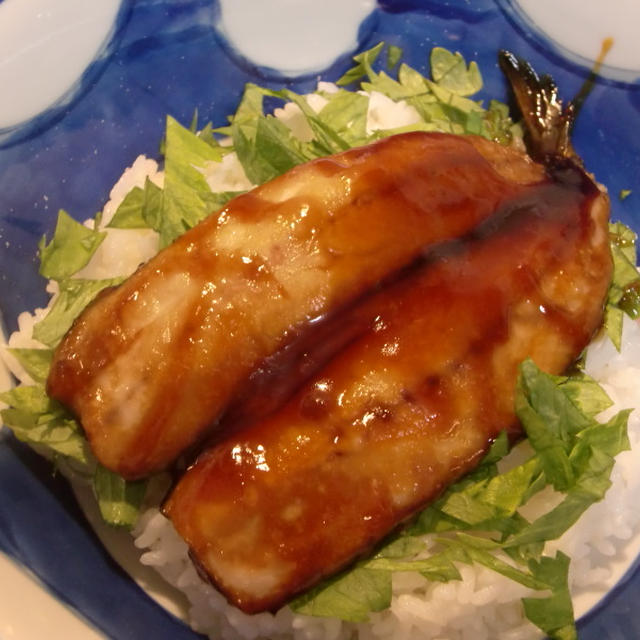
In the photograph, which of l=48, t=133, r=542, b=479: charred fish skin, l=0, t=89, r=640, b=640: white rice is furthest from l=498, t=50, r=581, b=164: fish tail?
l=48, t=133, r=542, b=479: charred fish skin

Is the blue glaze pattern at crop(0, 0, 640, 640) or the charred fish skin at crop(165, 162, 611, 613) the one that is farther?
the blue glaze pattern at crop(0, 0, 640, 640)

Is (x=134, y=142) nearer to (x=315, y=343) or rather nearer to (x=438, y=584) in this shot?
(x=315, y=343)

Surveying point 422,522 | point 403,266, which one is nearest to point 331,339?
point 403,266

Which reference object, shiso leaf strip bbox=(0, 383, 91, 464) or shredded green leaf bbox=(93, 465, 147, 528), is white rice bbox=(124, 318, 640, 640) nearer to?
shredded green leaf bbox=(93, 465, 147, 528)

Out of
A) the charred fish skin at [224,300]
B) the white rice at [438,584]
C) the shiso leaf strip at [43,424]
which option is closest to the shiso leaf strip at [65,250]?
the white rice at [438,584]

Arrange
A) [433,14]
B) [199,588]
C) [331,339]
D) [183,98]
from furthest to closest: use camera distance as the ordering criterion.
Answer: [433,14] → [183,98] → [199,588] → [331,339]

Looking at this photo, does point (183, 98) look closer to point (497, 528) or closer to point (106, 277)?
point (106, 277)

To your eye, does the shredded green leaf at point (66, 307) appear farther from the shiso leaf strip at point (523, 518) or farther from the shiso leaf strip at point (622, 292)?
the shiso leaf strip at point (622, 292)
